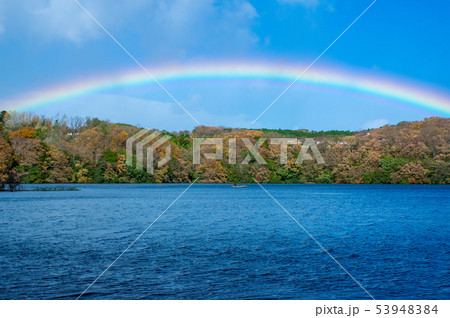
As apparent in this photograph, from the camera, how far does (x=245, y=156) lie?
413 ft

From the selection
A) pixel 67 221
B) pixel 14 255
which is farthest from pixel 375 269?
pixel 67 221

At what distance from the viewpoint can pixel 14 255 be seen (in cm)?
1972

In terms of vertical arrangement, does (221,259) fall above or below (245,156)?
below

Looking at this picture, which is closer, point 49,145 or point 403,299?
point 403,299

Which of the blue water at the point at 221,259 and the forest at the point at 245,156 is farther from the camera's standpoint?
the forest at the point at 245,156

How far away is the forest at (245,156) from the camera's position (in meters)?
112

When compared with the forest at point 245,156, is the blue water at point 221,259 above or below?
below

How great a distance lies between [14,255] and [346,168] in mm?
111180

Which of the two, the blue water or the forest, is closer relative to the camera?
the blue water

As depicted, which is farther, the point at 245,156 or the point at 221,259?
the point at 245,156

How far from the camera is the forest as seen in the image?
112 m

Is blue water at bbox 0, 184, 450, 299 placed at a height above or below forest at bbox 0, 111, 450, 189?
below
